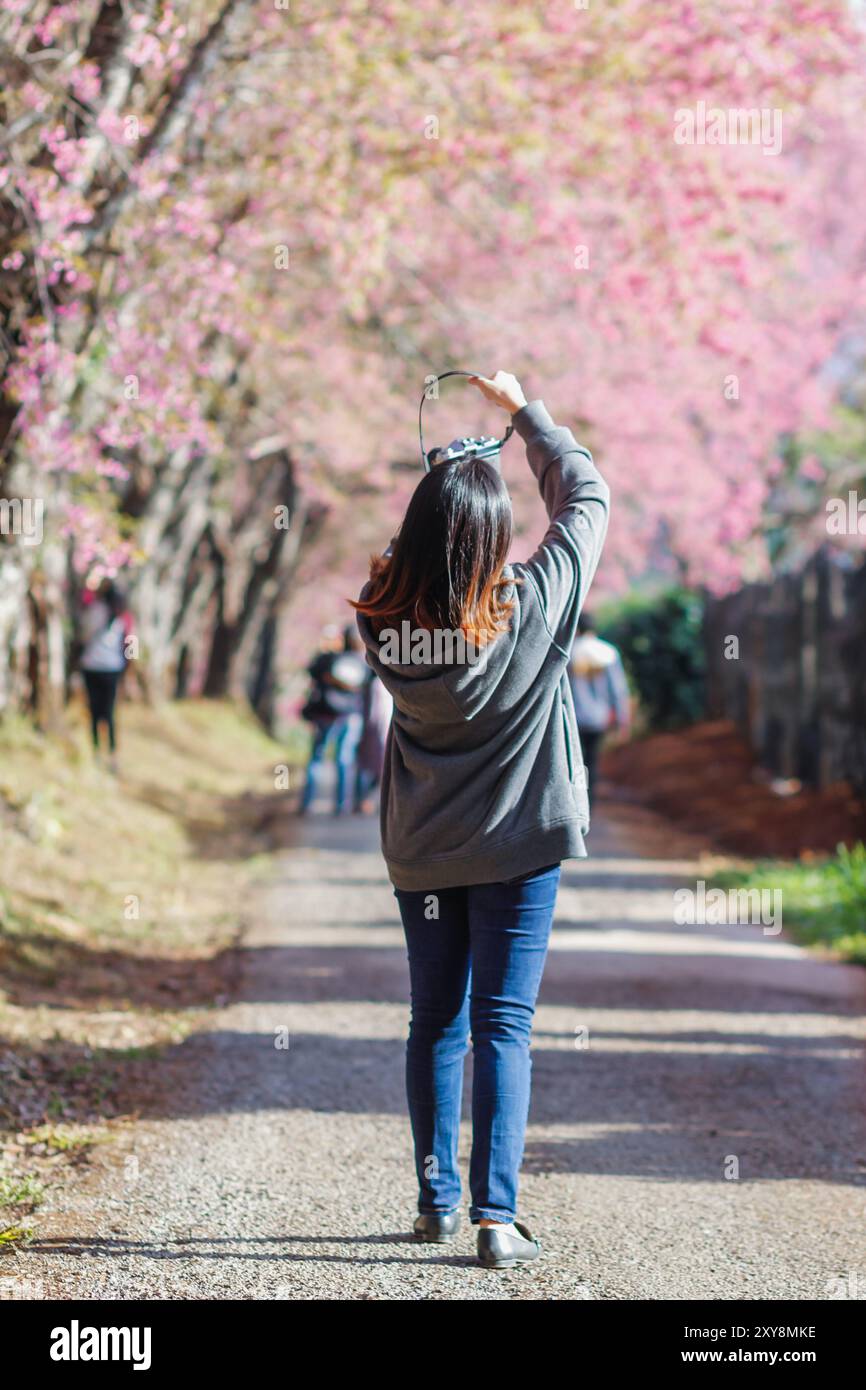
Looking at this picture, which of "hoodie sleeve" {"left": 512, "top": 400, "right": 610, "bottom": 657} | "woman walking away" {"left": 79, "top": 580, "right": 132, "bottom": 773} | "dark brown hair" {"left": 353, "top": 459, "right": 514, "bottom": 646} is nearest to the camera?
"dark brown hair" {"left": 353, "top": 459, "right": 514, "bottom": 646}

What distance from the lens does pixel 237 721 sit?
2895cm

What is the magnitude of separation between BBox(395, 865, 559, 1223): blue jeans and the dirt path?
22 cm

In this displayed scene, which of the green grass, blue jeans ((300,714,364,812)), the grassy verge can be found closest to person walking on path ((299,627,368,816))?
blue jeans ((300,714,364,812))

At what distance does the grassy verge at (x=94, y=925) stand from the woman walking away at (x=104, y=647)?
49 centimetres

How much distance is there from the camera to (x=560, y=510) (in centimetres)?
461

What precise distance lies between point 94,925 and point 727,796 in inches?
388

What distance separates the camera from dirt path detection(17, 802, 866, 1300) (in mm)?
4344

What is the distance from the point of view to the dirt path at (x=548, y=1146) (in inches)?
171

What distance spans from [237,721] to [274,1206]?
953 inches

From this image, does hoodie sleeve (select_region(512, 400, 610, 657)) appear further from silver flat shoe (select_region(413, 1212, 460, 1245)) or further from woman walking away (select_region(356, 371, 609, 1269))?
silver flat shoe (select_region(413, 1212, 460, 1245))

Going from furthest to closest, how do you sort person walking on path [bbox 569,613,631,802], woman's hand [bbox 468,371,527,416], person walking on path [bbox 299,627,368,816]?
person walking on path [bbox 299,627,368,816], person walking on path [bbox 569,613,631,802], woman's hand [bbox 468,371,527,416]

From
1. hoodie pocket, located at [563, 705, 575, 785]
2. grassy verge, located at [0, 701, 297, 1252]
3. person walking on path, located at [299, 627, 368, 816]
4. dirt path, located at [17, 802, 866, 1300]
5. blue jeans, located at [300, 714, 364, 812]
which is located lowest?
dirt path, located at [17, 802, 866, 1300]

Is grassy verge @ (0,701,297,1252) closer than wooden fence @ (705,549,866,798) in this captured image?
Yes

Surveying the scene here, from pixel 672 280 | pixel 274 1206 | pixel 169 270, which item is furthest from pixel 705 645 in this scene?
pixel 274 1206
